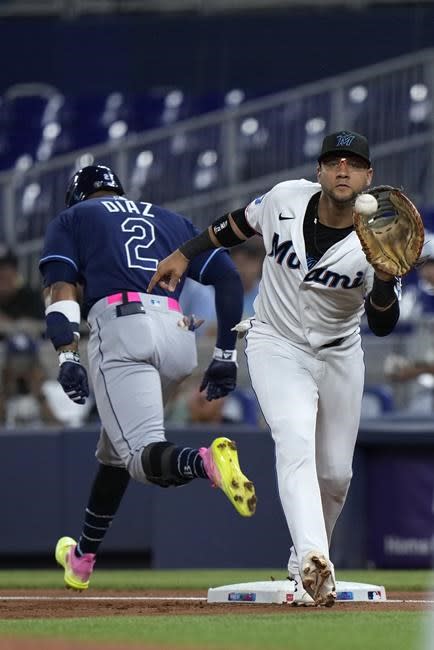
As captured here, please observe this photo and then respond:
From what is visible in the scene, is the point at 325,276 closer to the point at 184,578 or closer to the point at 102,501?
the point at 102,501

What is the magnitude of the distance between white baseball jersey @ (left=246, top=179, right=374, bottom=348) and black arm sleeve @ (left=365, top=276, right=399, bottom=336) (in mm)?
298

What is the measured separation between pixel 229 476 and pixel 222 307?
1229mm

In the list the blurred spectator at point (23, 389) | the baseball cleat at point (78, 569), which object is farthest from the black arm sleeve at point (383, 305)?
the blurred spectator at point (23, 389)

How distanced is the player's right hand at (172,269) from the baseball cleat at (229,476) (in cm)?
67

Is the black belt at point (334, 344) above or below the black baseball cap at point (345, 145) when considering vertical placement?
below

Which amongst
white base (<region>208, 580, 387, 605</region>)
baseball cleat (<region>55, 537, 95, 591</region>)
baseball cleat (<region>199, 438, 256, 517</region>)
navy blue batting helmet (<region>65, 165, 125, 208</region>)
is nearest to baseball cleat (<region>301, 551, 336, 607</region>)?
baseball cleat (<region>199, 438, 256, 517</region>)

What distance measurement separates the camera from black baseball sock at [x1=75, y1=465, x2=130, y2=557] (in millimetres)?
6152

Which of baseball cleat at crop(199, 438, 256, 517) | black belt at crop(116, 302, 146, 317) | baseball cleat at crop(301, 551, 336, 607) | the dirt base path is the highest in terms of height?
black belt at crop(116, 302, 146, 317)

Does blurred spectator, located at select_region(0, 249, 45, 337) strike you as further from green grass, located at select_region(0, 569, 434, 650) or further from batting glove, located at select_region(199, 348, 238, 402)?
green grass, located at select_region(0, 569, 434, 650)

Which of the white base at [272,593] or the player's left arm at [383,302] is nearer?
the player's left arm at [383,302]

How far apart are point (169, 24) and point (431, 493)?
276 inches

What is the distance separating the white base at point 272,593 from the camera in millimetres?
5279

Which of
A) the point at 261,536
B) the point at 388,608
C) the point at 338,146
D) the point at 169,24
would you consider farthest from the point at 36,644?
the point at 169,24

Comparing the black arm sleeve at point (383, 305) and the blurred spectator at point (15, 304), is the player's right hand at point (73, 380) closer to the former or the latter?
the black arm sleeve at point (383, 305)
